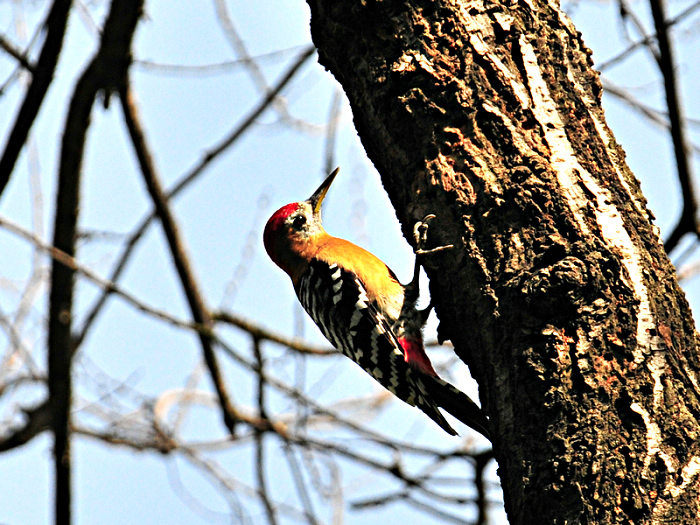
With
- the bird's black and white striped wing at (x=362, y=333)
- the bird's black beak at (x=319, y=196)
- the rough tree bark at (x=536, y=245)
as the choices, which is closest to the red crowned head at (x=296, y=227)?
the bird's black beak at (x=319, y=196)

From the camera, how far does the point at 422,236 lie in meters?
3.03

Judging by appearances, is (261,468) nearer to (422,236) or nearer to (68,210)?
(68,210)

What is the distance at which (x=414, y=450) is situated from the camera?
4621 mm

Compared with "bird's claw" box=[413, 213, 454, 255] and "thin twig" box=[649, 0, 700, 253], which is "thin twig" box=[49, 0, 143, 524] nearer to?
"bird's claw" box=[413, 213, 454, 255]

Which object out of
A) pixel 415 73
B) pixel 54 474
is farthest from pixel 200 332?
pixel 415 73

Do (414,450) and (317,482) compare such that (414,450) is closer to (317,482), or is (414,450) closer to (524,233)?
(317,482)

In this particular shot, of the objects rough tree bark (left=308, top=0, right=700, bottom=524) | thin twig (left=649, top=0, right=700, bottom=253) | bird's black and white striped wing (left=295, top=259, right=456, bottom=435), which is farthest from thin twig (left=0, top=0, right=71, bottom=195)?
thin twig (left=649, top=0, right=700, bottom=253)

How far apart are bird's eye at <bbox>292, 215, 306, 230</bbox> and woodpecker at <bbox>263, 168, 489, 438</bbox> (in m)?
0.17

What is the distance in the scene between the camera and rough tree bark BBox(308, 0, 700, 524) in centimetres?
218

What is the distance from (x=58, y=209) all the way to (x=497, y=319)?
2.96 m

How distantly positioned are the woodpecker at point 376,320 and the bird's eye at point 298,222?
0.17 m

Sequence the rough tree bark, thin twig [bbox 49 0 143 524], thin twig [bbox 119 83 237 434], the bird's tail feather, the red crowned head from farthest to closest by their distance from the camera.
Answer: the red crowned head, thin twig [bbox 119 83 237 434], thin twig [bbox 49 0 143 524], the bird's tail feather, the rough tree bark

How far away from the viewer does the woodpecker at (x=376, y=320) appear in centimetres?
455

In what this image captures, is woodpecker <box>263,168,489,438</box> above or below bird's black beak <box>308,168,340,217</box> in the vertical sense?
below
